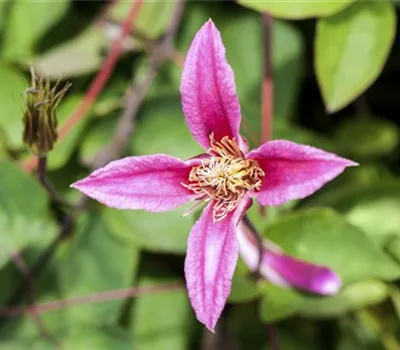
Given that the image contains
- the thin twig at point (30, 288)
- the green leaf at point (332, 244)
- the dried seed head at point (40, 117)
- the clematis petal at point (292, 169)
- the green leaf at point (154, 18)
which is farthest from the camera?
the green leaf at point (154, 18)

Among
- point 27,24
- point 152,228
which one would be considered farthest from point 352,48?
point 27,24

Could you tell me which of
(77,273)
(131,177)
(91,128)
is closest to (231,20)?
(91,128)

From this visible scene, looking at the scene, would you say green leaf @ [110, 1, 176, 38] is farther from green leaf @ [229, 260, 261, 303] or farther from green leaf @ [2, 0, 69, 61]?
green leaf @ [229, 260, 261, 303]

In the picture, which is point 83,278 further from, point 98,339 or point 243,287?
point 243,287

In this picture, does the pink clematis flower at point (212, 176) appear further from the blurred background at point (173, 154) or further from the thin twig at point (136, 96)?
the thin twig at point (136, 96)

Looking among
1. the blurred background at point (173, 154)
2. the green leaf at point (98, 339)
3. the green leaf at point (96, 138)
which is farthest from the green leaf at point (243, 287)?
the green leaf at point (96, 138)
